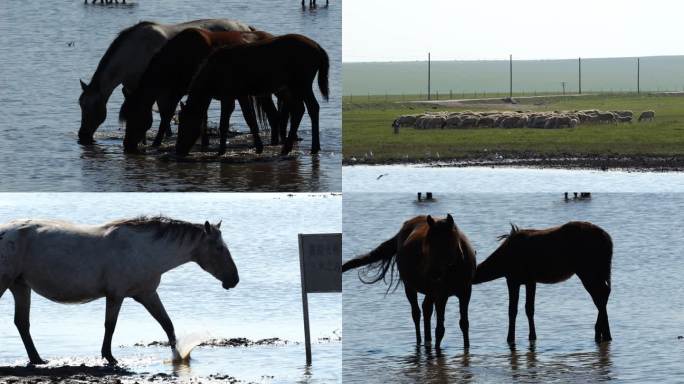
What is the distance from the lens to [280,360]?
12.9 metres

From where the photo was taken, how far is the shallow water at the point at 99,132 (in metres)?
14.8

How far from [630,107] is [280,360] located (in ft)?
238

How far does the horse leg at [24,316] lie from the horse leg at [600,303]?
6.29m

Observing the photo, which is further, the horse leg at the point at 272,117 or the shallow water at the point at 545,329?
the horse leg at the point at 272,117

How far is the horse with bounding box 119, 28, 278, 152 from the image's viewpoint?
15.8 metres

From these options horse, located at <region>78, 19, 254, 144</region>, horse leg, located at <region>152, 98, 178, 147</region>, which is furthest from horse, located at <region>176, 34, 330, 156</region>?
horse, located at <region>78, 19, 254, 144</region>

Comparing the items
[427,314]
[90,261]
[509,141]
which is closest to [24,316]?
[90,261]

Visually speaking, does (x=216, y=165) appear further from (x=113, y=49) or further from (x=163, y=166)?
(x=113, y=49)

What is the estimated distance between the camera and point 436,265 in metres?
13.9

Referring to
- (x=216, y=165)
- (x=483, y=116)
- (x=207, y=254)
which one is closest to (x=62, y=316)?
(x=216, y=165)

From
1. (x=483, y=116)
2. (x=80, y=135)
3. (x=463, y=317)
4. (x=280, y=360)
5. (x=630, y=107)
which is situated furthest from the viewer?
(x=630, y=107)

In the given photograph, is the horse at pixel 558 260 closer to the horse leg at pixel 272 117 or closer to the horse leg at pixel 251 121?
the horse leg at pixel 272 117

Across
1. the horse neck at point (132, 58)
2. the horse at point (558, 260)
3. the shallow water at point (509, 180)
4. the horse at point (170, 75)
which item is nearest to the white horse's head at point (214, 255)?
the horse at point (170, 75)

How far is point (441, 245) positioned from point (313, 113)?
2174 mm
